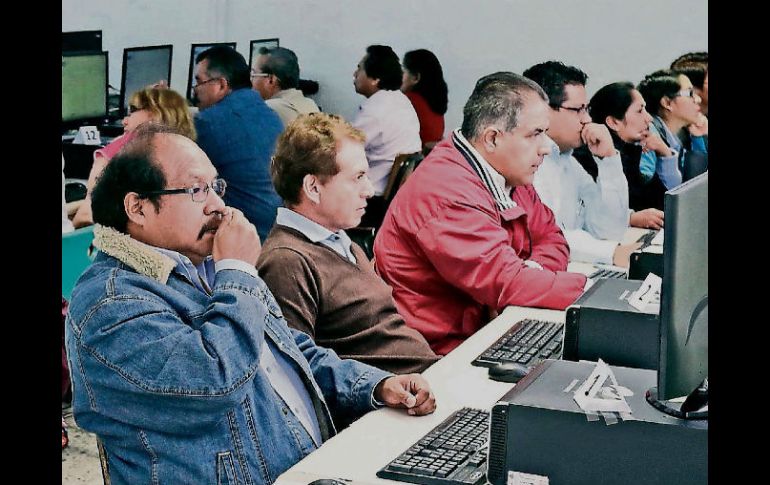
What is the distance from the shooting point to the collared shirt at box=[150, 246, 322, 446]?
1794mm

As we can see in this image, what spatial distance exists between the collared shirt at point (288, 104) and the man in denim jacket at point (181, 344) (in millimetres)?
3328

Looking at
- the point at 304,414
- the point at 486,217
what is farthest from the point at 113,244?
the point at 486,217

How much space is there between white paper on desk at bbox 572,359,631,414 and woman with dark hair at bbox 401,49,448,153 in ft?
17.4

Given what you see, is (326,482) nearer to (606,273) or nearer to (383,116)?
(606,273)

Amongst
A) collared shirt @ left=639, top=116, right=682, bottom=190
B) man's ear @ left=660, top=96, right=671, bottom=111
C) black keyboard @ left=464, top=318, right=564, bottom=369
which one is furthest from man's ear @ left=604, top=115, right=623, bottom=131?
black keyboard @ left=464, top=318, right=564, bottom=369

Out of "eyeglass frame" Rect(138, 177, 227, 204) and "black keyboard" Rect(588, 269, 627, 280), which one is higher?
"eyeglass frame" Rect(138, 177, 227, 204)

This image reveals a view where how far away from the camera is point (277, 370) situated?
6.16 ft

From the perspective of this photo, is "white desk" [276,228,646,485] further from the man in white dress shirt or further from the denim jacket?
the man in white dress shirt

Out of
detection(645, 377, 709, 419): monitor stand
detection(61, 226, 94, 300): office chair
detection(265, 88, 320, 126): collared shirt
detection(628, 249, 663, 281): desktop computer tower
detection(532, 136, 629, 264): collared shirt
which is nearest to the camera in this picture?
detection(645, 377, 709, 419): monitor stand

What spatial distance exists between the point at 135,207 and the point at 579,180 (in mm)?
2443

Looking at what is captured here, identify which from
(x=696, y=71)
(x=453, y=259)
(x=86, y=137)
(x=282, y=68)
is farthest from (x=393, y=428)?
(x=696, y=71)

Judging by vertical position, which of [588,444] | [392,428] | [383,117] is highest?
[383,117]
